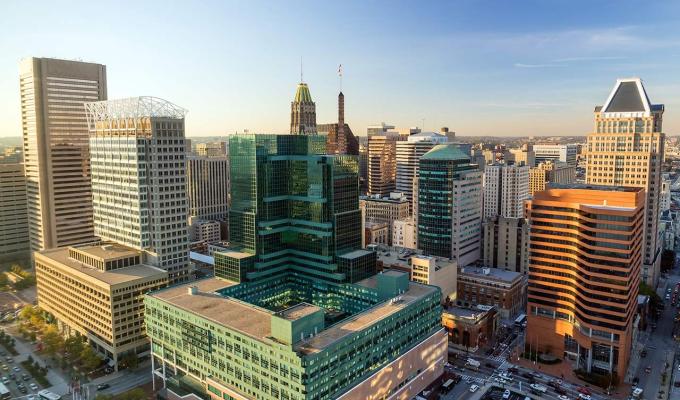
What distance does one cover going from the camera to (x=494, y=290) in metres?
181

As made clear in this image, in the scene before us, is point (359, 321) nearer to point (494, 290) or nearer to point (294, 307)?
point (294, 307)

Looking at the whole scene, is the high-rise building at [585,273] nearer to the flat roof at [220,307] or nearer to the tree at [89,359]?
the flat roof at [220,307]

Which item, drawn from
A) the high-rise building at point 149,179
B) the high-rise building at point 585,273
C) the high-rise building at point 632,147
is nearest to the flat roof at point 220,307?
the high-rise building at point 149,179

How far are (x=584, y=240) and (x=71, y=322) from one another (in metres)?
152

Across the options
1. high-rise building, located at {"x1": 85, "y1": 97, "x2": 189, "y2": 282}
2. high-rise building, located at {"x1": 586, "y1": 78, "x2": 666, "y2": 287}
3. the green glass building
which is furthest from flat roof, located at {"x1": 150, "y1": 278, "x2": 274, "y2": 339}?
high-rise building, located at {"x1": 586, "y1": 78, "x2": 666, "y2": 287}

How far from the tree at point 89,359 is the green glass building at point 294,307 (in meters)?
15.5

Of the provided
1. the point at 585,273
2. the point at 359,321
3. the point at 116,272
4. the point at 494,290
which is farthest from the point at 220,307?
the point at 494,290

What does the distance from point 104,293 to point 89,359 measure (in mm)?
17269

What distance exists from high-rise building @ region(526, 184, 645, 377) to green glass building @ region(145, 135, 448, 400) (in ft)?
108

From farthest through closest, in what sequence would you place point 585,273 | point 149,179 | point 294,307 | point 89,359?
1. point 149,179
2. point 585,273
3. point 89,359
4. point 294,307

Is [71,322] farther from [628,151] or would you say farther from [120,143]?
[628,151]

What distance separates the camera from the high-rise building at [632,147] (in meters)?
187

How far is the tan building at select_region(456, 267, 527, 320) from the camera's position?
17912 cm

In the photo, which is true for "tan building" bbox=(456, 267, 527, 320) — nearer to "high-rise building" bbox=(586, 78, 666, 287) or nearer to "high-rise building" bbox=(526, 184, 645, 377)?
"high-rise building" bbox=(526, 184, 645, 377)
